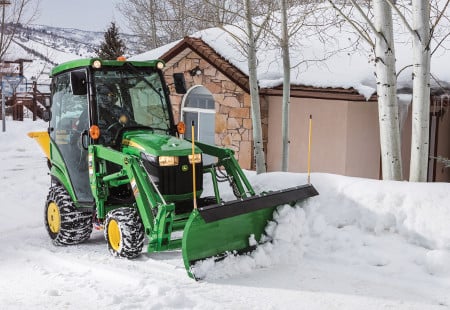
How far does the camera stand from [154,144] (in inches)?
239

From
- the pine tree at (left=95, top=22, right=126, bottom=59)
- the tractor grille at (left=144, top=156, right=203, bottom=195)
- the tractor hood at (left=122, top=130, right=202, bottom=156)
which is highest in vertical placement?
the pine tree at (left=95, top=22, right=126, bottom=59)

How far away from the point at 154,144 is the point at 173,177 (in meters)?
0.43

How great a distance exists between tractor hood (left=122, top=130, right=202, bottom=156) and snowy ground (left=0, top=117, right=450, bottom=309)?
1.16 meters

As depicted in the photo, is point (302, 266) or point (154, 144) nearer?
point (302, 266)

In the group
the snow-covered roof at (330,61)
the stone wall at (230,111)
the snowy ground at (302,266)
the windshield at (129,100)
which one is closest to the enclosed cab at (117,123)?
the windshield at (129,100)

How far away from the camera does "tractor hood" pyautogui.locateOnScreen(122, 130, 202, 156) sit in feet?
19.6

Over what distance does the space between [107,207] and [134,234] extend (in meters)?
0.82

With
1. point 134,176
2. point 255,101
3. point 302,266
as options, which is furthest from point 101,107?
point 255,101

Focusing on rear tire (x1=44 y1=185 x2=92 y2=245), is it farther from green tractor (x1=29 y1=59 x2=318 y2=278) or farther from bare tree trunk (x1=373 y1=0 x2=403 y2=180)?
bare tree trunk (x1=373 y1=0 x2=403 y2=180)

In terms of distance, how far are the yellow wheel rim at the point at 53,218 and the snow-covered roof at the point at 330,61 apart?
488cm

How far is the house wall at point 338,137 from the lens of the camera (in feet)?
37.9

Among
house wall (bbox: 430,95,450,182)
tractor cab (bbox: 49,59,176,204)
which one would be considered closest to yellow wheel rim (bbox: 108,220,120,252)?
tractor cab (bbox: 49,59,176,204)

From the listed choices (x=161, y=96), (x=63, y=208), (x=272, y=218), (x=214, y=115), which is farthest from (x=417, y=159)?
(x=214, y=115)

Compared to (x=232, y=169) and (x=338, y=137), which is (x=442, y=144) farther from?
(x=232, y=169)
